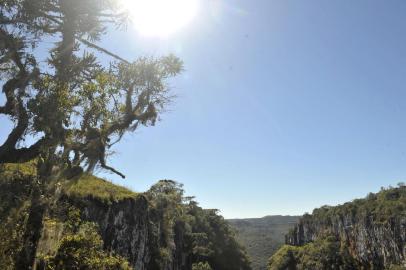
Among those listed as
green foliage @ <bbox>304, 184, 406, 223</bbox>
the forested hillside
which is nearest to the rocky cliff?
the forested hillside

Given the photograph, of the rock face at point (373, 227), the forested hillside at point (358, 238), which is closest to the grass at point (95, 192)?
the forested hillside at point (358, 238)

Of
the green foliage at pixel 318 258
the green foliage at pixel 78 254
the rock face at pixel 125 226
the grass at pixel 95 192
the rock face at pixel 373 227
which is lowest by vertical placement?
the green foliage at pixel 78 254

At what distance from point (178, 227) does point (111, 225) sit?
147 ft

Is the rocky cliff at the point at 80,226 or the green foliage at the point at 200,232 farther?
the green foliage at the point at 200,232

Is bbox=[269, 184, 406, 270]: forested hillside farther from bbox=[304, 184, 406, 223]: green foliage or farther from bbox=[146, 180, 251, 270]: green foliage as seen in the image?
bbox=[146, 180, 251, 270]: green foliage

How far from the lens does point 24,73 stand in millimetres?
10898

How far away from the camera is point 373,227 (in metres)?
131

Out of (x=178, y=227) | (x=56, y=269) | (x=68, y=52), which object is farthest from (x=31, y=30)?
(x=178, y=227)

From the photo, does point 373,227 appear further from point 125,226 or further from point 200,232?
point 125,226

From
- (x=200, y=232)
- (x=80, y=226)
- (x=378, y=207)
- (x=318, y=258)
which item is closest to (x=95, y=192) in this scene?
(x=80, y=226)

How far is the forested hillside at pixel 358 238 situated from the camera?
122m

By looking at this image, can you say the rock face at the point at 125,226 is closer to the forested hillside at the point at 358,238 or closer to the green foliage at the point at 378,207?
the forested hillside at the point at 358,238

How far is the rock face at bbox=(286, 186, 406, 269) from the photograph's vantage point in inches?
4759

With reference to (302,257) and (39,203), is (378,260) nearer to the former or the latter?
(302,257)
